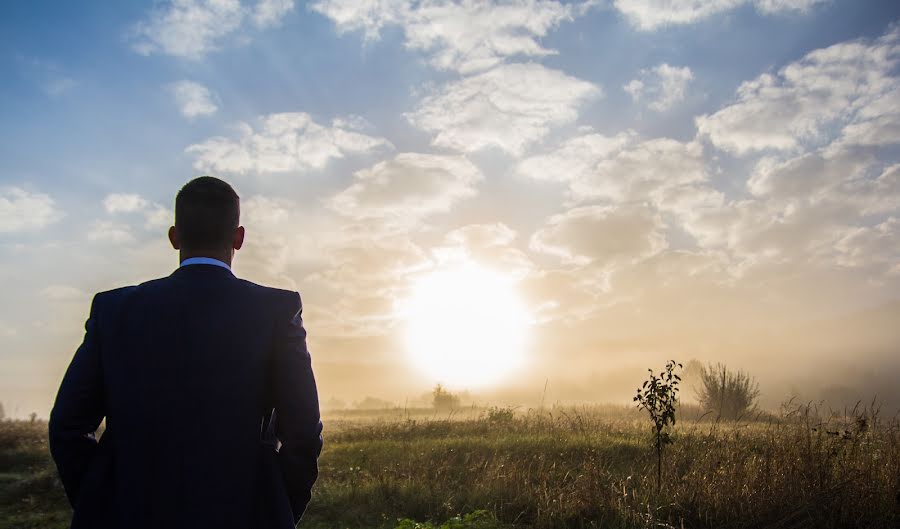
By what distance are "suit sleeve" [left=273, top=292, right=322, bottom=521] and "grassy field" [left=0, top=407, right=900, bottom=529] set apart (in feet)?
12.8

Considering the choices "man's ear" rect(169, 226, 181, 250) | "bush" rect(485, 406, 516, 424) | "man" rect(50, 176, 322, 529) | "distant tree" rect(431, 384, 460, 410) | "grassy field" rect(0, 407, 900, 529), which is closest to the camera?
"man" rect(50, 176, 322, 529)

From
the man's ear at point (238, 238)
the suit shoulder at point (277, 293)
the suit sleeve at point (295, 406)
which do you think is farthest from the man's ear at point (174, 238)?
the suit sleeve at point (295, 406)

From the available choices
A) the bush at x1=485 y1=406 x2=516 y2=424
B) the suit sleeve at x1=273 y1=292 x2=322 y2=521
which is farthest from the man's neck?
the bush at x1=485 y1=406 x2=516 y2=424

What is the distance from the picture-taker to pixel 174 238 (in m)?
3.24

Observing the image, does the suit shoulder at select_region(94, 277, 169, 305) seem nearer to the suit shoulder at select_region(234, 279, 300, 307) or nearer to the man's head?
the man's head

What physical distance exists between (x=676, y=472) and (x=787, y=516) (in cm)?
204

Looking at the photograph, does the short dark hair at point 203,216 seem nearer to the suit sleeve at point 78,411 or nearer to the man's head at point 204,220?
the man's head at point 204,220

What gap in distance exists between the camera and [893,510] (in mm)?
7578

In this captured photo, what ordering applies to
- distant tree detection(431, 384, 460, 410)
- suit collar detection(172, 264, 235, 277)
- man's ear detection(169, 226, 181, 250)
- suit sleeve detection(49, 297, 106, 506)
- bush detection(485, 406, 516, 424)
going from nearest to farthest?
suit sleeve detection(49, 297, 106, 506)
suit collar detection(172, 264, 235, 277)
man's ear detection(169, 226, 181, 250)
bush detection(485, 406, 516, 424)
distant tree detection(431, 384, 460, 410)

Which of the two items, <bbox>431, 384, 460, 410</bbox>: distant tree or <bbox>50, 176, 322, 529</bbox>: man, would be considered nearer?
<bbox>50, 176, 322, 529</bbox>: man

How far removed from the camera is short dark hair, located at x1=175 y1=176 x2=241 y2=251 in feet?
10.3

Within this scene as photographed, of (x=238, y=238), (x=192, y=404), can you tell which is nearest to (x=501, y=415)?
(x=238, y=238)

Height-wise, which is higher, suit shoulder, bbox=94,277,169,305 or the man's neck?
the man's neck

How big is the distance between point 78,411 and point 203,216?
115cm
